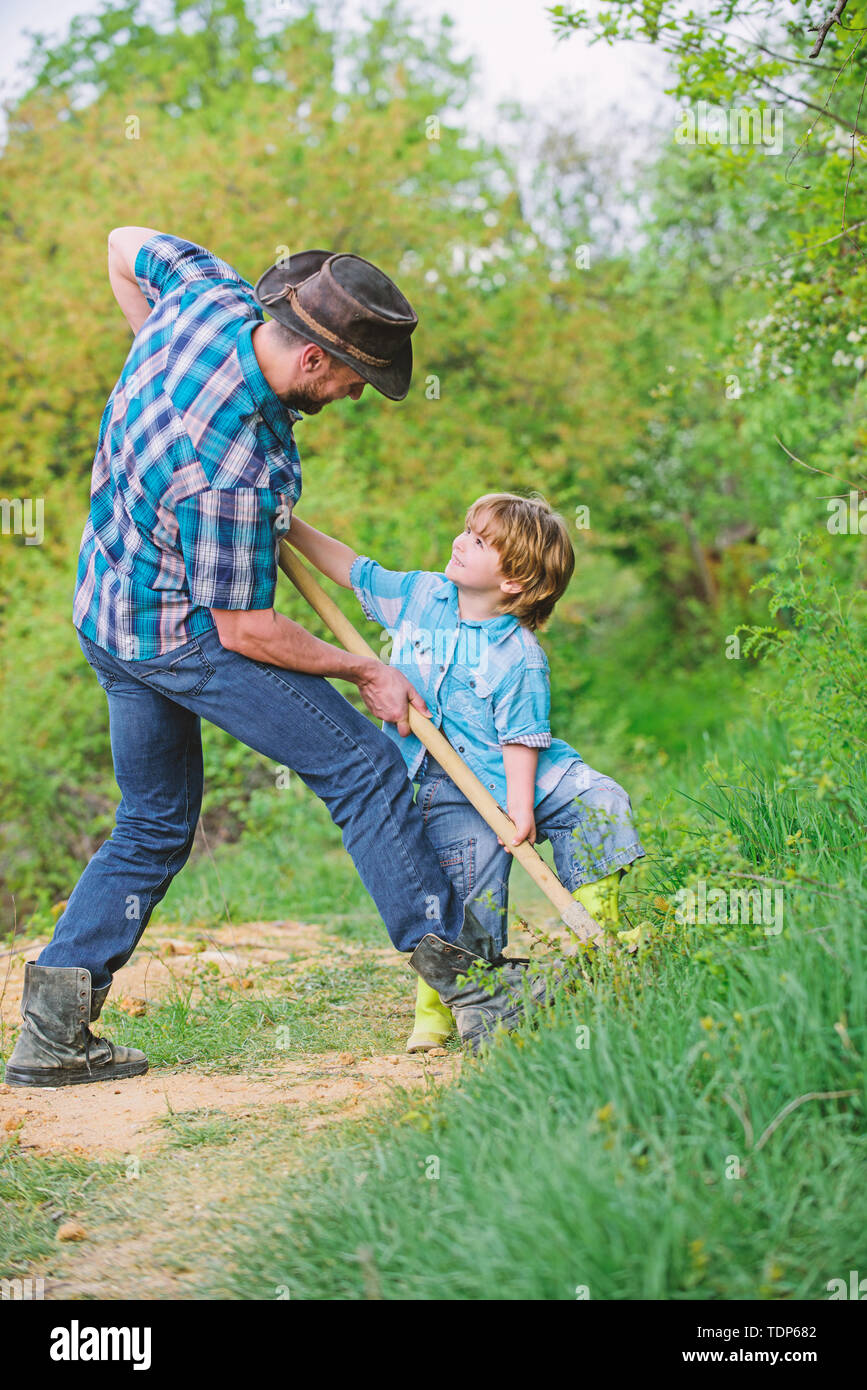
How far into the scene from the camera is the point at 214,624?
320 cm

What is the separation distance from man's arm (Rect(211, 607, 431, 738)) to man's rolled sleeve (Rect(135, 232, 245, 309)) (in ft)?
3.18

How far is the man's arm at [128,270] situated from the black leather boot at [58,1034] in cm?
185

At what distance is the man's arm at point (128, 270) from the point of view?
11.1 ft

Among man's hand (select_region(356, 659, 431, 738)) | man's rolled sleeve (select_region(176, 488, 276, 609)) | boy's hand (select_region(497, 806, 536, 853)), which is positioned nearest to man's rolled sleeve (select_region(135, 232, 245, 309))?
man's rolled sleeve (select_region(176, 488, 276, 609))

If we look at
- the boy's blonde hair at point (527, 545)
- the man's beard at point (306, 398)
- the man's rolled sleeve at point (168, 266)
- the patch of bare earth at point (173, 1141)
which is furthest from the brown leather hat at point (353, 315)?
the patch of bare earth at point (173, 1141)

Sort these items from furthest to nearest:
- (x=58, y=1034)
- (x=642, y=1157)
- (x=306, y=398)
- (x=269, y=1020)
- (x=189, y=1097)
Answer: (x=269, y=1020) → (x=58, y=1034) → (x=189, y=1097) → (x=306, y=398) → (x=642, y=1157)

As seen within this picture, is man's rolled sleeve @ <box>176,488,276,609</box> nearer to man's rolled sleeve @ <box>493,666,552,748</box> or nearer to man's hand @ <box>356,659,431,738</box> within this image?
man's hand @ <box>356,659,431,738</box>

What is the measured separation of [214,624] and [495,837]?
3.52 feet

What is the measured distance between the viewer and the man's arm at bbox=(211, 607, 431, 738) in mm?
3129

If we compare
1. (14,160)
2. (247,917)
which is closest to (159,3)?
(14,160)

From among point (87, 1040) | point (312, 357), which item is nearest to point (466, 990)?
point (87, 1040)

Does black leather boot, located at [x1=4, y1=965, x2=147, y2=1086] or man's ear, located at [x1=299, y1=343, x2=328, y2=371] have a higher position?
man's ear, located at [x1=299, y1=343, x2=328, y2=371]

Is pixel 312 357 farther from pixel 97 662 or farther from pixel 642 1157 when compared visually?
Answer: pixel 642 1157

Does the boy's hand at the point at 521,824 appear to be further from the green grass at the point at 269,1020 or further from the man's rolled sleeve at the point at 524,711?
the green grass at the point at 269,1020
